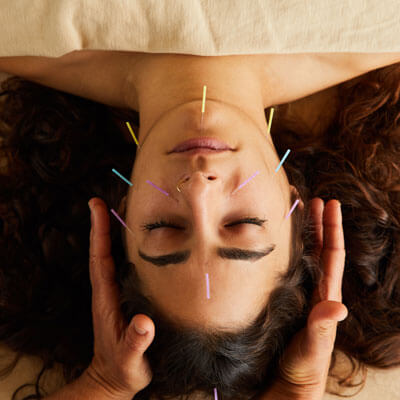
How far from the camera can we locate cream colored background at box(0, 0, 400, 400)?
1399mm

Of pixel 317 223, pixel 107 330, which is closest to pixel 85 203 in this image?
pixel 107 330

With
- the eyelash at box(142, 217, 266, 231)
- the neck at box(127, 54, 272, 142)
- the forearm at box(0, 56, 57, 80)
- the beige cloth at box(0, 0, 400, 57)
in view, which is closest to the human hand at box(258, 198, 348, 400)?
the eyelash at box(142, 217, 266, 231)

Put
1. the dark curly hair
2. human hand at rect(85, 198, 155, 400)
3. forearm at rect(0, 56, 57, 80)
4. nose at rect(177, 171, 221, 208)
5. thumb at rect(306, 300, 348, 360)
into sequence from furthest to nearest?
the dark curly hair, forearm at rect(0, 56, 57, 80), human hand at rect(85, 198, 155, 400), thumb at rect(306, 300, 348, 360), nose at rect(177, 171, 221, 208)

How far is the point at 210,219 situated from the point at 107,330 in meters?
0.55

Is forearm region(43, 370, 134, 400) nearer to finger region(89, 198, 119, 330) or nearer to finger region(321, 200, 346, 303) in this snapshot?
finger region(89, 198, 119, 330)

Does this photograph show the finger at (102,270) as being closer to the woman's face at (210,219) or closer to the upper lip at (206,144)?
the woman's face at (210,219)

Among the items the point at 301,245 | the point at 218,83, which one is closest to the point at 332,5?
the point at 218,83

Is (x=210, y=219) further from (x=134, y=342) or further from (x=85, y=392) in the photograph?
(x=85, y=392)

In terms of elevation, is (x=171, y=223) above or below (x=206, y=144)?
below

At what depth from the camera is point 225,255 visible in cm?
125

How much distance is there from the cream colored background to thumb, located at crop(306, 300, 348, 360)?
0.76m

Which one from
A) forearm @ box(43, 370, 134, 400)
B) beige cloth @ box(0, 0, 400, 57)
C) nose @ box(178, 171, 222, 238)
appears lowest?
forearm @ box(43, 370, 134, 400)

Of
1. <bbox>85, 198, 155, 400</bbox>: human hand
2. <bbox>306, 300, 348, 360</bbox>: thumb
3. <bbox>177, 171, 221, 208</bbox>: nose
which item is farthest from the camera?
<bbox>85, 198, 155, 400</bbox>: human hand

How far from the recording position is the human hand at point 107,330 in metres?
1.47
